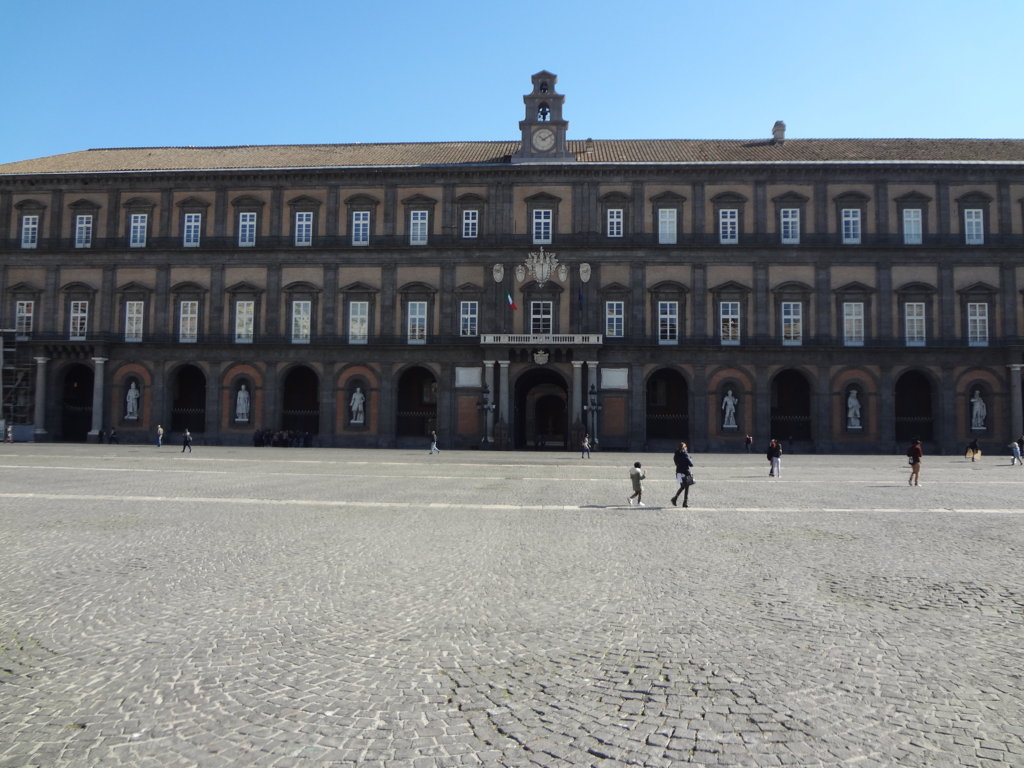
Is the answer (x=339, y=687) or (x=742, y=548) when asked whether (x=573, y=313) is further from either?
(x=339, y=687)

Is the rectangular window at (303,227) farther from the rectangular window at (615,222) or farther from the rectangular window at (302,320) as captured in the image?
the rectangular window at (615,222)

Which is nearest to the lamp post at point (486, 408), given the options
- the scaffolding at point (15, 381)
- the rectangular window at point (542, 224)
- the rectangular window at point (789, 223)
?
the rectangular window at point (542, 224)

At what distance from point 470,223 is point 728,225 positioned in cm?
1447

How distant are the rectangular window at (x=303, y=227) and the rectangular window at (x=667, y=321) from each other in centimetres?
2057

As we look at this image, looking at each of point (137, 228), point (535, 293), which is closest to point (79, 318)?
point (137, 228)

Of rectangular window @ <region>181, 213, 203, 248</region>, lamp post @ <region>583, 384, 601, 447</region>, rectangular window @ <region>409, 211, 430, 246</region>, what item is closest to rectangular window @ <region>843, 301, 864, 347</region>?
lamp post @ <region>583, 384, 601, 447</region>

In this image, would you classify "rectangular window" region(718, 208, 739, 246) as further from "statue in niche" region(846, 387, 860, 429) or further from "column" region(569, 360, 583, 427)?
"column" region(569, 360, 583, 427)

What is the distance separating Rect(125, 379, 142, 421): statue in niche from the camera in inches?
1608

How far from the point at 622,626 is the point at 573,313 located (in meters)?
33.9

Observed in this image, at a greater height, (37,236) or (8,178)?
(8,178)

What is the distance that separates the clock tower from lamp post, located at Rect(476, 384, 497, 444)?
525 inches

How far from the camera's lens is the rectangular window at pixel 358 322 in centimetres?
4038

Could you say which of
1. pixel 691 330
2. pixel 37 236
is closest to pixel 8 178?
pixel 37 236

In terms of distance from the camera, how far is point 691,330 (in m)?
38.8
